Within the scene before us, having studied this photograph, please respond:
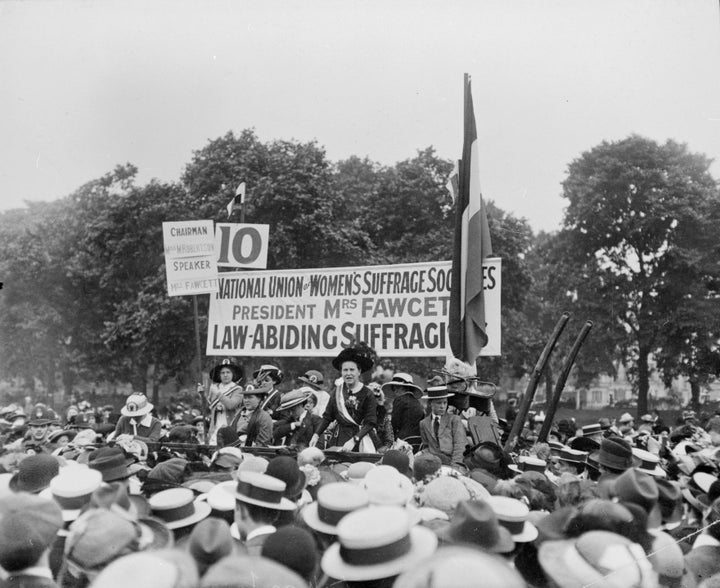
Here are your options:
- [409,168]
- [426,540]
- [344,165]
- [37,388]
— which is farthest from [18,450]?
[37,388]

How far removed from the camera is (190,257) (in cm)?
928

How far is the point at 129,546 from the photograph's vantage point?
6.13ft

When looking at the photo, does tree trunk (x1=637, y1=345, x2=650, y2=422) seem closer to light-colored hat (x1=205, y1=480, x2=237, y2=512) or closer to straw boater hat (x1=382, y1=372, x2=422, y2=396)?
straw boater hat (x1=382, y1=372, x2=422, y2=396)

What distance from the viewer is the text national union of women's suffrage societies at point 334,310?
9.01 metres

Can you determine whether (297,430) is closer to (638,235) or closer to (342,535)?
(342,535)

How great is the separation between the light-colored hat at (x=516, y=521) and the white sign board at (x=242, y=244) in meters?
8.09

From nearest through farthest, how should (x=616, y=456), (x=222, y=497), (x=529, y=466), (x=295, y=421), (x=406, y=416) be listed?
1. (x=222, y=497)
2. (x=616, y=456)
3. (x=529, y=466)
4. (x=406, y=416)
5. (x=295, y=421)

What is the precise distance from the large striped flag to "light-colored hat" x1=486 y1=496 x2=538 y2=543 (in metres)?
5.25

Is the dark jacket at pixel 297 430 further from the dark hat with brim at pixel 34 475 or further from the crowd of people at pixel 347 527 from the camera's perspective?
the dark hat with brim at pixel 34 475

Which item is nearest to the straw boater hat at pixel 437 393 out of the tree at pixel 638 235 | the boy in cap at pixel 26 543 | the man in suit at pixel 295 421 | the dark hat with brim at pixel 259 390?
the man in suit at pixel 295 421

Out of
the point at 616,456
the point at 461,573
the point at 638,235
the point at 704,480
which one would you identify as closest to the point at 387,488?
the point at 461,573

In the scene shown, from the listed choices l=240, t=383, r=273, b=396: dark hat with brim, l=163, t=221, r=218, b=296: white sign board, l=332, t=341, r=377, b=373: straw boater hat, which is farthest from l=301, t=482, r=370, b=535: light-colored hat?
l=163, t=221, r=218, b=296: white sign board

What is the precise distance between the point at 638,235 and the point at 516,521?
25.8m

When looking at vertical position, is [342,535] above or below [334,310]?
below
